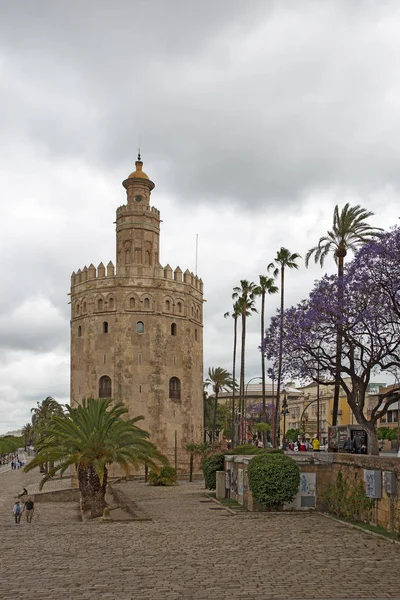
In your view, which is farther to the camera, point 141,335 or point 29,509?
point 141,335

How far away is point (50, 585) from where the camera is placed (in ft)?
40.9

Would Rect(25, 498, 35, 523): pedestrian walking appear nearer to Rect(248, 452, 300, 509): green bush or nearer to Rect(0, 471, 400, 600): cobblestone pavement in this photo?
Rect(0, 471, 400, 600): cobblestone pavement

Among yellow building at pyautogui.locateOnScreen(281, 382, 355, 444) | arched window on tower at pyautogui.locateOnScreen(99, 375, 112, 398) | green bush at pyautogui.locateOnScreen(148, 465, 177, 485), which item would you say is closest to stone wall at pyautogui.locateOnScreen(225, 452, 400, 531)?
green bush at pyautogui.locateOnScreen(148, 465, 177, 485)

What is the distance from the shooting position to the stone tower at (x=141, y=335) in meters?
53.4

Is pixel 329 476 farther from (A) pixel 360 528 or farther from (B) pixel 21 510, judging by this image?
(B) pixel 21 510

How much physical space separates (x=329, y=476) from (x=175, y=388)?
101ft

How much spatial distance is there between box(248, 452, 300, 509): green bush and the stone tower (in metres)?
29.0

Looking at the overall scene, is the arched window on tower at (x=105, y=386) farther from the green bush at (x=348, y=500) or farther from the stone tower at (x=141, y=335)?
the green bush at (x=348, y=500)

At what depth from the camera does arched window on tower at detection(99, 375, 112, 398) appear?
2105 inches

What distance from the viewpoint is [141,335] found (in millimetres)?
54125

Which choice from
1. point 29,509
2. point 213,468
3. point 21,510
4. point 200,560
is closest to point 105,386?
point 213,468

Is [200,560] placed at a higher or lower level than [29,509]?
higher

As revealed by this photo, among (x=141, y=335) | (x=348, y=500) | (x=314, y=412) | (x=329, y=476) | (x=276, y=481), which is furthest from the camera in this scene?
(x=314, y=412)

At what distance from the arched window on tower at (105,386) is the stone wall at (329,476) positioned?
71.9ft
